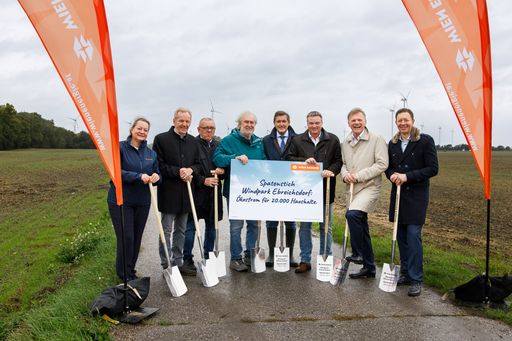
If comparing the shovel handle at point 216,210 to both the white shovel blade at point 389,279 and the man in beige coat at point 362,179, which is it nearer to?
the man in beige coat at point 362,179

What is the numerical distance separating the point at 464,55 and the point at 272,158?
311 centimetres

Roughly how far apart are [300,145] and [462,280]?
10.0 ft

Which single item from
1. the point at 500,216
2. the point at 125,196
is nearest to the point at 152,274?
the point at 125,196

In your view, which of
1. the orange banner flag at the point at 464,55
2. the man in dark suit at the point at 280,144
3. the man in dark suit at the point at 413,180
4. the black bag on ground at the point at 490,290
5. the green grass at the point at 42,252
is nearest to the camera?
the orange banner flag at the point at 464,55

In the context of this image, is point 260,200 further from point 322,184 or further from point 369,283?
point 369,283

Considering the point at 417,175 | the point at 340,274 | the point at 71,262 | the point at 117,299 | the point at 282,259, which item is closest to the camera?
the point at 117,299

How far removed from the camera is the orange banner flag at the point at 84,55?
14.1ft

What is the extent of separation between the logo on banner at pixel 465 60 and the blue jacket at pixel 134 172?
13.6 feet

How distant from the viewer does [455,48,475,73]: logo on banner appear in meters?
5.08

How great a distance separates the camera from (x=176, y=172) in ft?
20.6

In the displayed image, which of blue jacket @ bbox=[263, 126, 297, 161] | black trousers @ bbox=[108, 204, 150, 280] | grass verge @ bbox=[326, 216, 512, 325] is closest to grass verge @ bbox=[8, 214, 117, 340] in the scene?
black trousers @ bbox=[108, 204, 150, 280]

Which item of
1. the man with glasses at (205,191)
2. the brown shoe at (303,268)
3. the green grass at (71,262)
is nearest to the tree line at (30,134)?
the green grass at (71,262)

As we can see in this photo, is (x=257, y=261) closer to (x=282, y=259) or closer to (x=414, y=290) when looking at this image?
(x=282, y=259)

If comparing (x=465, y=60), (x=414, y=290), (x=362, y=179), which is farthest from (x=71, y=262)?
(x=465, y=60)
